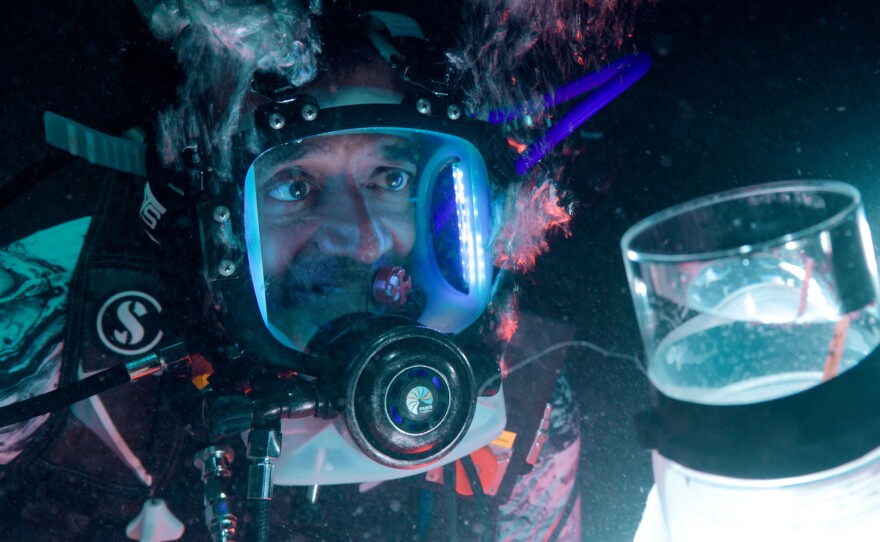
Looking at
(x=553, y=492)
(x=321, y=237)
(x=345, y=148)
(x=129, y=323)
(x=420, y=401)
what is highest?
(x=345, y=148)

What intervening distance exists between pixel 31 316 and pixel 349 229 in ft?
3.56

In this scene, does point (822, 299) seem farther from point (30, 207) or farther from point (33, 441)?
point (30, 207)

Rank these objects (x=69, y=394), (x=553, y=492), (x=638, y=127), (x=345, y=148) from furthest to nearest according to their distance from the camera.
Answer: (x=638, y=127)
(x=553, y=492)
(x=345, y=148)
(x=69, y=394)

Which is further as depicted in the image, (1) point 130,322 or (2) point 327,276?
(1) point 130,322

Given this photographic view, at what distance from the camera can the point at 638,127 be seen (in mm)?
2629

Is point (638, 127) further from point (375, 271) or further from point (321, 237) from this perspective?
point (321, 237)

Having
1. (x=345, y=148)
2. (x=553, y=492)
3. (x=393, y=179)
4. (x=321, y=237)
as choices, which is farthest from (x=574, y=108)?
(x=553, y=492)

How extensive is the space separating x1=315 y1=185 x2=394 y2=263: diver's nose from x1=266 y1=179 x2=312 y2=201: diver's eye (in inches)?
3.0

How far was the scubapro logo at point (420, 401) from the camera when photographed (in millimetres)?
1539

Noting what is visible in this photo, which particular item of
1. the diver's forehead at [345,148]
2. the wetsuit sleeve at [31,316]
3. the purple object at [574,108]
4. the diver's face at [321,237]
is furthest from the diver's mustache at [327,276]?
the wetsuit sleeve at [31,316]

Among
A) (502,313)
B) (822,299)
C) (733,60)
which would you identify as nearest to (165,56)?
(502,313)

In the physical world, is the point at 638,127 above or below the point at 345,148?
below

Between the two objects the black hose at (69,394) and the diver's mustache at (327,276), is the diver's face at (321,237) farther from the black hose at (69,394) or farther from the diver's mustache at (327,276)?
the black hose at (69,394)

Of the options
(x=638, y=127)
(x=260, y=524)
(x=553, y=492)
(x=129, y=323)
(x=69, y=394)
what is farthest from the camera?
(x=638, y=127)
